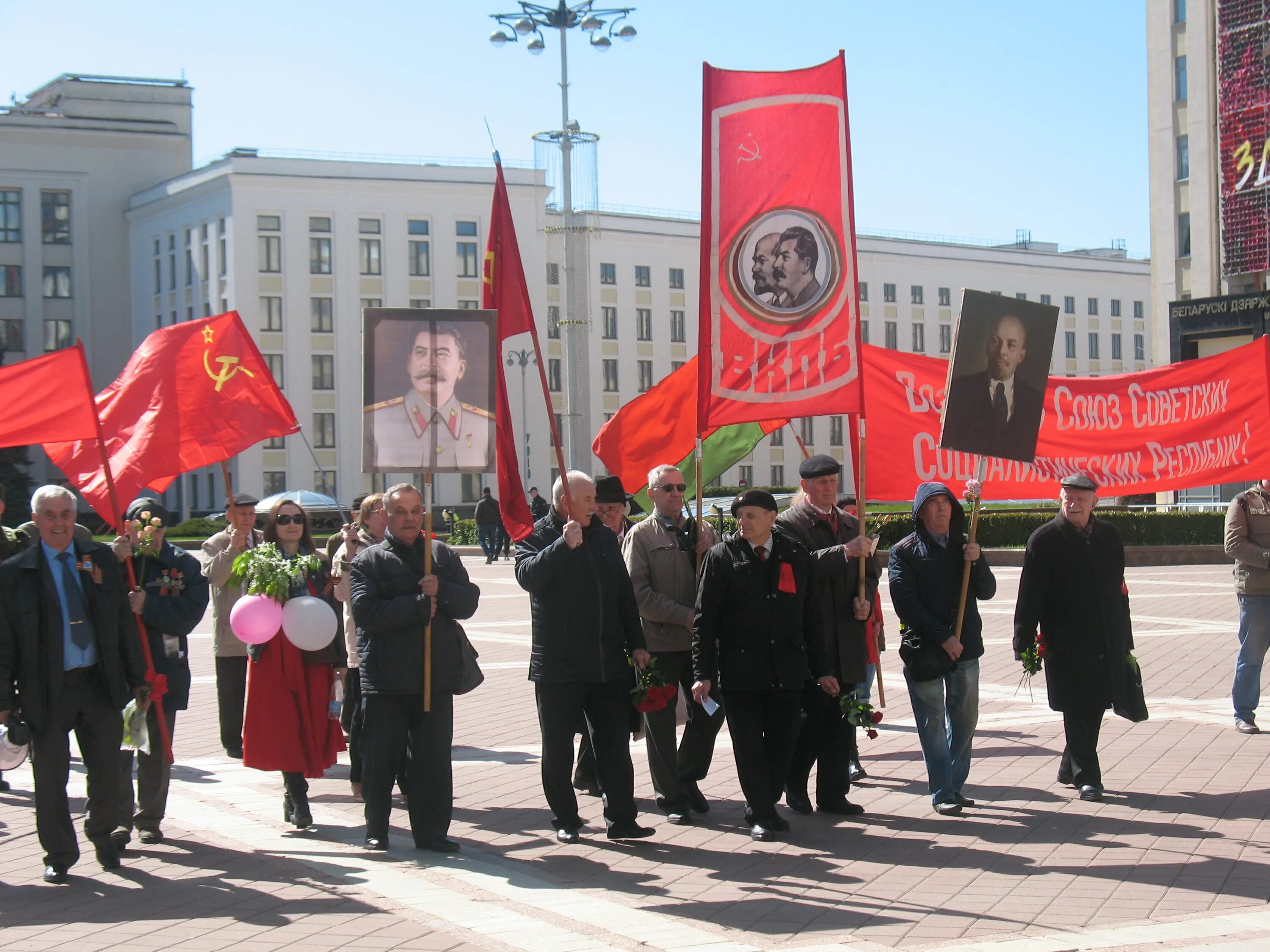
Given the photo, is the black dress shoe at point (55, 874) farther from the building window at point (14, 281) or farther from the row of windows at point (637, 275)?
the building window at point (14, 281)

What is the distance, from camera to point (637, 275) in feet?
269

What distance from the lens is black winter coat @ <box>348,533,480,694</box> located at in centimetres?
743

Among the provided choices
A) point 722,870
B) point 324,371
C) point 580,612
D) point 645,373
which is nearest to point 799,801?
point 722,870

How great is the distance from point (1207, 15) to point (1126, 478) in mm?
42851

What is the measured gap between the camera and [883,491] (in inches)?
388

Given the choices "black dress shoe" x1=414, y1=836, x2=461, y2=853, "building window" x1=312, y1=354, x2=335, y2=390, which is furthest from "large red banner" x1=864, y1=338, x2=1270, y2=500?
"building window" x1=312, y1=354, x2=335, y2=390

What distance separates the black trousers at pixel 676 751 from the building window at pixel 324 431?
66.9 meters

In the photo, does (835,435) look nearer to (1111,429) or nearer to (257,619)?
(1111,429)

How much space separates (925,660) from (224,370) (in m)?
4.65

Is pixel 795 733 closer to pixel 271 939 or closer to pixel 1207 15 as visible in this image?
pixel 271 939

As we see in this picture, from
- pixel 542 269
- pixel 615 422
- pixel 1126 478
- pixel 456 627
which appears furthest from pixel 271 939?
pixel 542 269

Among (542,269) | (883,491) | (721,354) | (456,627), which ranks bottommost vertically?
(456,627)

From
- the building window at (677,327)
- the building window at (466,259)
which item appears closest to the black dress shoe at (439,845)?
the building window at (466,259)

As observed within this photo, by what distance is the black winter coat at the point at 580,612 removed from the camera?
761 cm
